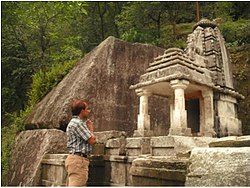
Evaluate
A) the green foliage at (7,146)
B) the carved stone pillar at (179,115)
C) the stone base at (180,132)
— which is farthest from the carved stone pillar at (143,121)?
the green foliage at (7,146)

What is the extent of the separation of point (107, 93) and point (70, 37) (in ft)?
22.8

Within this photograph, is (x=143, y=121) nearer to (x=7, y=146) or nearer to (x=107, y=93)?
(x=107, y=93)

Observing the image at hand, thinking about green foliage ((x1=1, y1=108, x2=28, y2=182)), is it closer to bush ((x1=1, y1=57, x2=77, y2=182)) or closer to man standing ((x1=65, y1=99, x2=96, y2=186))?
bush ((x1=1, y1=57, x2=77, y2=182))

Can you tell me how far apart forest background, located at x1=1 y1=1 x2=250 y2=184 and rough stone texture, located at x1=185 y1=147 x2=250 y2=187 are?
8754 mm

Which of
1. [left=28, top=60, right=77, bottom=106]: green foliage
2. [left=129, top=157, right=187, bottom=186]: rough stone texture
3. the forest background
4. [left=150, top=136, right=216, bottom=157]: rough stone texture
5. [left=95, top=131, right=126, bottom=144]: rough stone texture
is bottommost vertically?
[left=129, top=157, right=187, bottom=186]: rough stone texture

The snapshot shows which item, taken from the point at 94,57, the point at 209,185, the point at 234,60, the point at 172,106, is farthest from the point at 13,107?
the point at 209,185

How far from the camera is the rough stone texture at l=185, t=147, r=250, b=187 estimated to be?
2305 mm

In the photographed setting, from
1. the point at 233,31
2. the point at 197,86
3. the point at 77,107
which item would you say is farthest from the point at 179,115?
the point at 233,31

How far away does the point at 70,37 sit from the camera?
53.0 feet

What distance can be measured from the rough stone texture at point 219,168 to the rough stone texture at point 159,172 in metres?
0.21

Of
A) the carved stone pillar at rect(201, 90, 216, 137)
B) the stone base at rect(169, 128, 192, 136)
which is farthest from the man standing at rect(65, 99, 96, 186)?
the carved stone pillar at rect(201, 90, 216, 137)

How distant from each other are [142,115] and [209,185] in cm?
593

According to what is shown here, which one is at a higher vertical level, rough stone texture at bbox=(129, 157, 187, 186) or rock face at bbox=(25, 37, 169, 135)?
rock face at bbox=(25, 37, 169, 135)

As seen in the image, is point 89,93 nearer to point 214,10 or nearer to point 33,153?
point 33,153
